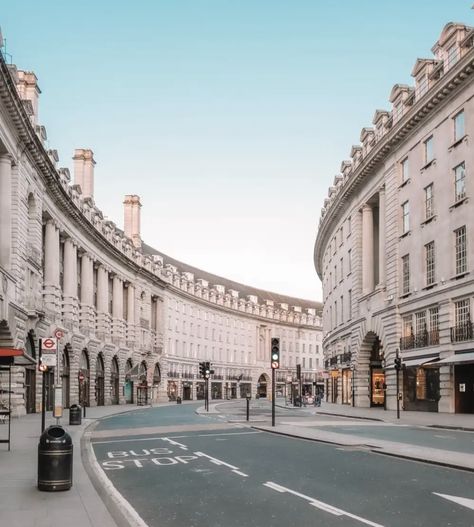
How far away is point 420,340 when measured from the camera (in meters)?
45.6

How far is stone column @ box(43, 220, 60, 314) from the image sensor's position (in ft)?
186

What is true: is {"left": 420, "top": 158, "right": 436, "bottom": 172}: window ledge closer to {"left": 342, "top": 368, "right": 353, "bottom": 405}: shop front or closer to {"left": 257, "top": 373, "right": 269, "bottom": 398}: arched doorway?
{"left": 342, "top": 368, "right": 353, "bottom": 405}: shop front

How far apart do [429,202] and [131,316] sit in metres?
50.2

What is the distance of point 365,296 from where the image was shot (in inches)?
2264

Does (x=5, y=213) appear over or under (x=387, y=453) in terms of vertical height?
over

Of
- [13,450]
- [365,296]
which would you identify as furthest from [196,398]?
[13,450]

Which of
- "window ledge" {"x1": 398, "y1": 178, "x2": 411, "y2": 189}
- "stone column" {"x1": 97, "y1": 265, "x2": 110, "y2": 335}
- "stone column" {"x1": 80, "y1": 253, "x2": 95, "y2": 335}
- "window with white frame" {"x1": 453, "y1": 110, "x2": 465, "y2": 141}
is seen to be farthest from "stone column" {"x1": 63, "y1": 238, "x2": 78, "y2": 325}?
"window with white frame" {"x1": 453, "y1": 110, "x2": 465, "y2": 141}

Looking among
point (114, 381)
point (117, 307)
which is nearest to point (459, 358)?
point (114, 381)

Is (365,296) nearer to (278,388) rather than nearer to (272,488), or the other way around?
(272,488)

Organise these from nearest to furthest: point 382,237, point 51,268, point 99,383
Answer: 1. point 382,237
2. point 51,268
3. point 99,383

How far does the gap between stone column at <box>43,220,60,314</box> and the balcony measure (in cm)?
2530

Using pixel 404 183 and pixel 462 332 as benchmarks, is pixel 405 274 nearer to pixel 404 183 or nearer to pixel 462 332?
pixel 404 183

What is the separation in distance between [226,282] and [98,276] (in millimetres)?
72260

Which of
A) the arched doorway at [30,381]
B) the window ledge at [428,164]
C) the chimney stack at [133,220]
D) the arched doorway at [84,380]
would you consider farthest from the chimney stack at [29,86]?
the chimney stack at [133,220]
